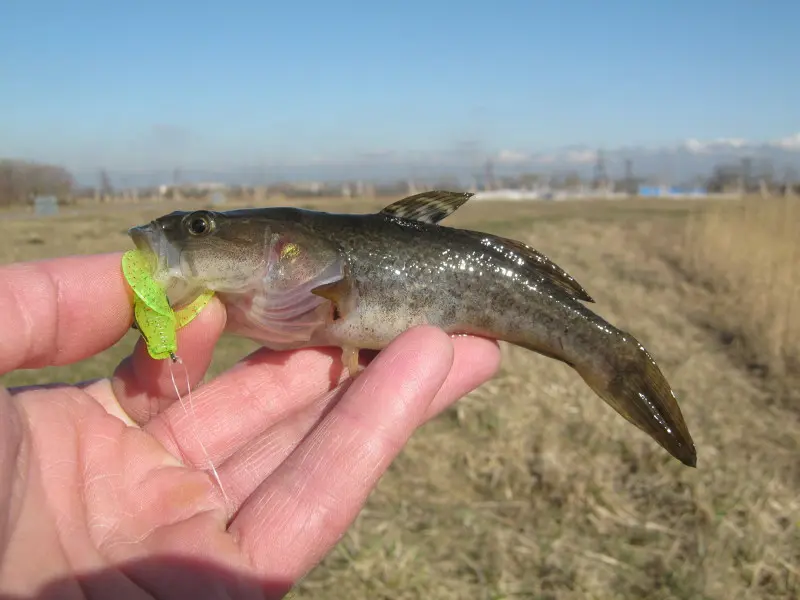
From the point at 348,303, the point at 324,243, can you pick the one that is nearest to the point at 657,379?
the point at 348,303

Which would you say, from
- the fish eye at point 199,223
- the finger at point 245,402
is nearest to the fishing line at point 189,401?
the finger at point 245,402

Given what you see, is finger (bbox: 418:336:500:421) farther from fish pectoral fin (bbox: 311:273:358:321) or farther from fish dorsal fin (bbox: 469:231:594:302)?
fish pectoral fin (bbox: 311:273:358:321)

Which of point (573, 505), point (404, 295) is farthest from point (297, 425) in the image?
point (573, 505)

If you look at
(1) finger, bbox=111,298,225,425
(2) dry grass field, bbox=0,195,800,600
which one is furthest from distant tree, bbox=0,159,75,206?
(1) finger, bbox=111,298,225,425

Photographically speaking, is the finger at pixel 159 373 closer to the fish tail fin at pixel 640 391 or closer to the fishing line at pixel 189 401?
the fishing line at pixel 189 401

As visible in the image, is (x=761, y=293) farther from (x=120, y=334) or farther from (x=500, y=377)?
(x=120, y=334)

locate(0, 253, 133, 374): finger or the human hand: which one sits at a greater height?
locate(0, 253, 133, 374): finger
